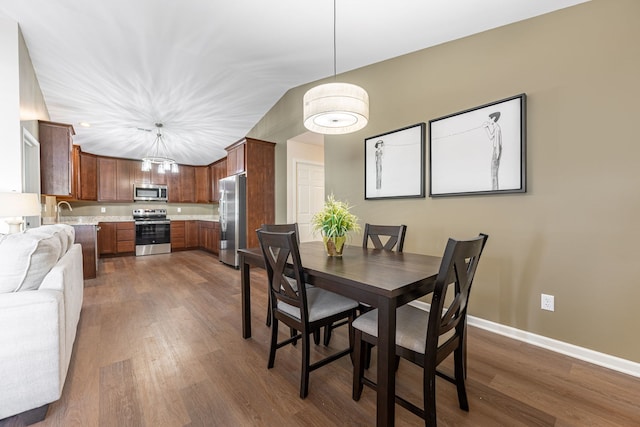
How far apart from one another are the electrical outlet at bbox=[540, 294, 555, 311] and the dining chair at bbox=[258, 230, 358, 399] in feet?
5.07

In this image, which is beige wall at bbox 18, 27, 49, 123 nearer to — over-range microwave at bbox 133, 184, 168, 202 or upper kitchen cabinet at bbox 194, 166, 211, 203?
Result: over-range microwave at bbox 133, 184, 168, 202

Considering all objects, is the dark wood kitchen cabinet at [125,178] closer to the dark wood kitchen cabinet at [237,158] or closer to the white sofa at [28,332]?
the dark wood kitchen cabinet at [237,158]

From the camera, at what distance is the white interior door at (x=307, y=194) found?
189 inches

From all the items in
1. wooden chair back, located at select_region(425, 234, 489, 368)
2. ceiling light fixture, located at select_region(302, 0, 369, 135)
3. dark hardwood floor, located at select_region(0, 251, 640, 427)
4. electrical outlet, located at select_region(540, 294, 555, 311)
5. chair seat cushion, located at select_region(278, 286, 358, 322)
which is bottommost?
dark hardwood floor, located at select_region(0, 251, 640, 427)

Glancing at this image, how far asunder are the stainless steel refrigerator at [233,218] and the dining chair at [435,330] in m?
3.52

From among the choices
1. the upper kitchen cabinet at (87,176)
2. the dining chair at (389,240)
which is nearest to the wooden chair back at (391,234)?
the dining chair at (389,240)

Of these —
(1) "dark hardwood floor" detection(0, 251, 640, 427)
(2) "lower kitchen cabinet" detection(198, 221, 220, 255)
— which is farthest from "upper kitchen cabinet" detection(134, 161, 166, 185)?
(1) "dark hardwood floor" detection(0, 251, 640, 427)

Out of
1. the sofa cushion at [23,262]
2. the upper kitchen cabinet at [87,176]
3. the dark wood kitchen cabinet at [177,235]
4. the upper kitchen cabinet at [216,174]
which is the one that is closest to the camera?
the sofa cushion at [23,262]

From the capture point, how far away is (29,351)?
4.25ft

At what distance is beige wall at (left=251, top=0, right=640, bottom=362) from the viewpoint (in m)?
1.77

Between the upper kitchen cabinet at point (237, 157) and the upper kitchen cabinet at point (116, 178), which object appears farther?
the upper kitchen cabinet at point (116, 178)

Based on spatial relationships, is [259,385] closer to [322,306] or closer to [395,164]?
[322,306]

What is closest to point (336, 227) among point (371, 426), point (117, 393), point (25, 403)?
point (371, 426)

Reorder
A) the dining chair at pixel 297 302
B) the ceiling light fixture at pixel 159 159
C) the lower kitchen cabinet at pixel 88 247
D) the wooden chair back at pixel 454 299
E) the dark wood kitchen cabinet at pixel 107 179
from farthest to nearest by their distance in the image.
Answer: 1. the dark wood kitchen cabinet at pixel 107 179
2. the ceiling light fixture at pixel 159 159
3. the lower kitchen cabinet at pixel 88 247
4. the dining chair at pixel 297 302
5. the wooden chair back at pixel 454 299
